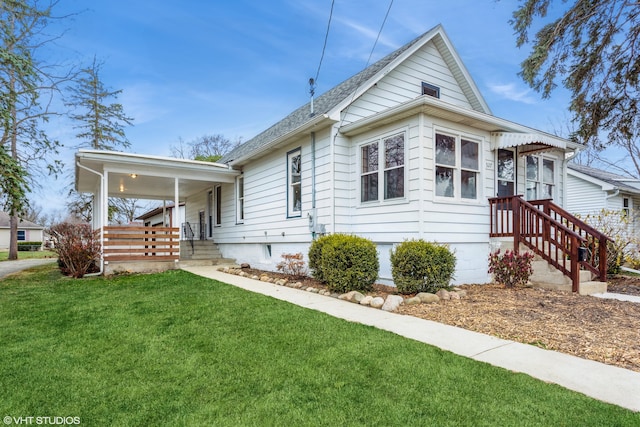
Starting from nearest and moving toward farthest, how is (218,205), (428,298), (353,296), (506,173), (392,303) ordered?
(392,303)
(428,298)
(353,296)
(506,173)
(218,205)

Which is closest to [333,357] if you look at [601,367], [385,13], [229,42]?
[601,367]

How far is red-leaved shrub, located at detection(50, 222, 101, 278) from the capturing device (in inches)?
380

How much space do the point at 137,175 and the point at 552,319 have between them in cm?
1143

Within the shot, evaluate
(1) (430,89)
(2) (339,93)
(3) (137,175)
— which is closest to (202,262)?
(3) (137,175)

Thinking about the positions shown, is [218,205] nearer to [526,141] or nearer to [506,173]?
[506,173]

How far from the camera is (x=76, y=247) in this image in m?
9.65

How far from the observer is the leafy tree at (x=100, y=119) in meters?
22.0

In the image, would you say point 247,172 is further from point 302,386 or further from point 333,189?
point 302,386

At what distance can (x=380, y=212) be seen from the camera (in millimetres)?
8062

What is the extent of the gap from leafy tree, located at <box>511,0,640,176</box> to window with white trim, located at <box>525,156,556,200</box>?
2.24 metres

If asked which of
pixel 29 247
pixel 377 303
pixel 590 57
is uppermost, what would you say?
pixel 590 57

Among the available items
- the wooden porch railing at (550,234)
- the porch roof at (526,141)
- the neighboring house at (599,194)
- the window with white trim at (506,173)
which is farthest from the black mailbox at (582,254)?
the neighboring house at (599,194)

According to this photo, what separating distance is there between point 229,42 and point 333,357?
1336 cm

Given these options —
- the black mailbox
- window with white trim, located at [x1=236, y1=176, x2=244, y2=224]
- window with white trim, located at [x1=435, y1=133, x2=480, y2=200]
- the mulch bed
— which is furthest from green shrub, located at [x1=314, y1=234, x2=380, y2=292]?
window with white trim, located at [x1=236, y1=176, x2=244, y2=224]
